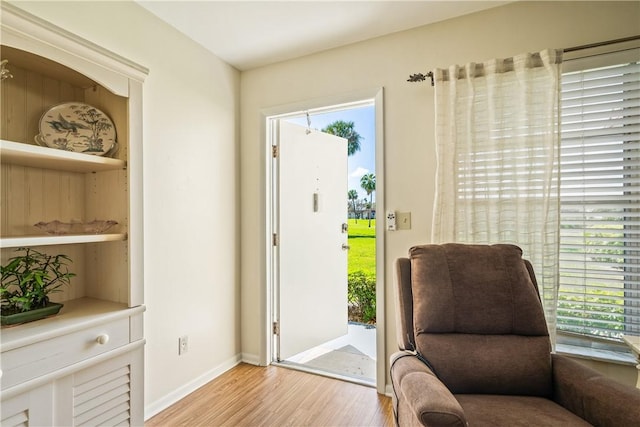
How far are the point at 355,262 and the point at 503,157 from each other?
298 cm

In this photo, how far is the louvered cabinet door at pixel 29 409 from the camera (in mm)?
1099

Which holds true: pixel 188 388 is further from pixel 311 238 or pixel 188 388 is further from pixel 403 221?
pixel 403 221

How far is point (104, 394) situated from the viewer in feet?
4.62

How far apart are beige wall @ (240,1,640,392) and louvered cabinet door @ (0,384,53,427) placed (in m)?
1.48

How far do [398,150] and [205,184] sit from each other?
140 cm

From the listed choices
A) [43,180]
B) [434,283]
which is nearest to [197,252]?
[43,180]

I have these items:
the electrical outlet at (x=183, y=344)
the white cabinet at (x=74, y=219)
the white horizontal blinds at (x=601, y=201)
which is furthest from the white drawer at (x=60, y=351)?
the white horizontal blinds at (x=601, y=201)

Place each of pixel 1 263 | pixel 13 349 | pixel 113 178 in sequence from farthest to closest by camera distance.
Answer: pixel 113 178
pixel 1 263
pixel 13 349

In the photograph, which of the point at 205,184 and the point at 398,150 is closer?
the point at 398,150

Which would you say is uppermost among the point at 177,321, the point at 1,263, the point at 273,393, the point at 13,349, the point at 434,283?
the point at 1,263

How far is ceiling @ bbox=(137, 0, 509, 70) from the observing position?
1862mm

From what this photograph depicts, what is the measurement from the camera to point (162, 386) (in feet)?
6.48

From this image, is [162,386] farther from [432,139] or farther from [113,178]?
[432,139]

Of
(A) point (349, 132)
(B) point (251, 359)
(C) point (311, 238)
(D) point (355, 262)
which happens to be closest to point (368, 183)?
(A) point (349, 132)
